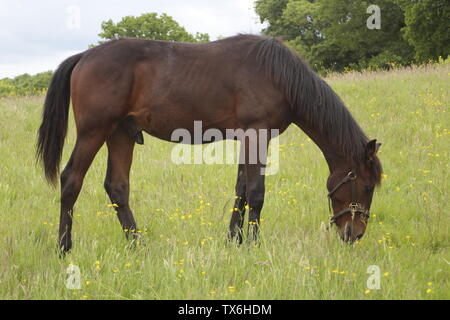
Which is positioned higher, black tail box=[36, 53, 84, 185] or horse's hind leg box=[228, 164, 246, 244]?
black tail box=[36, 53, 84, 185]

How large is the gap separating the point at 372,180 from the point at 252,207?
1.37 metres

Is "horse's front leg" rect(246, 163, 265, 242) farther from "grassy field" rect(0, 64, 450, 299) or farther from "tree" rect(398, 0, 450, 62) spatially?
"tree" rect(398, 0, 450, 62)

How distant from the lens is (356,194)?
4.51m

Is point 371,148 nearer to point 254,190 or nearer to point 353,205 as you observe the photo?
point 353,205

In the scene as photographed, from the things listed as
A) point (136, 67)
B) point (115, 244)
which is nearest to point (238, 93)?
point (136, 67)

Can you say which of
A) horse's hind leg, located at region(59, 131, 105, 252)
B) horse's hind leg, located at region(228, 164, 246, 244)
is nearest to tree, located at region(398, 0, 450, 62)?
horse's hind leg, located at region(228, 164, 246, 244)

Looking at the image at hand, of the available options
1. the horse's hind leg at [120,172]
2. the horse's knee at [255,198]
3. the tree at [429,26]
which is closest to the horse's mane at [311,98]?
the horse's knee at [255,198]

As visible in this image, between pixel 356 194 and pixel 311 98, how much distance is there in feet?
3.88

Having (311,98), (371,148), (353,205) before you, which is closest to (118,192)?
(311,98)

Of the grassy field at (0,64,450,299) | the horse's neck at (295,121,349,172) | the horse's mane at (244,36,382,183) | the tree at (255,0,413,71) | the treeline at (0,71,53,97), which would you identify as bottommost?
the grassy field at (0,64,450,299)

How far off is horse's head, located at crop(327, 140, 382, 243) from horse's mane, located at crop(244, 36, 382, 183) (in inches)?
1.4

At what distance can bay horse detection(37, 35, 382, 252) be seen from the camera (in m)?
4.38
